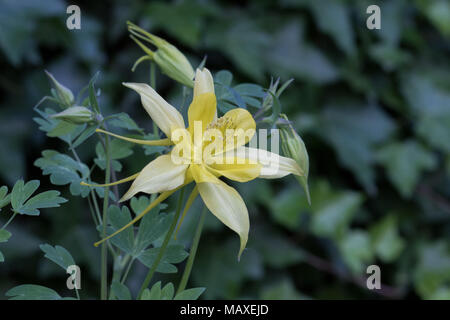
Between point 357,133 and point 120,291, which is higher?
point 357,133

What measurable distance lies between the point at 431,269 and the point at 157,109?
0.80 meters

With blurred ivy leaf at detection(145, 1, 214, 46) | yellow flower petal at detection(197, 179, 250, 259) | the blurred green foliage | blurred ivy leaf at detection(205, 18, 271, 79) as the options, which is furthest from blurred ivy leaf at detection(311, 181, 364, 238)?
yellow flower petal at detection(197, 179, 250, 259)

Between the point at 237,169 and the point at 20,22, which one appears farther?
the point at 20,22

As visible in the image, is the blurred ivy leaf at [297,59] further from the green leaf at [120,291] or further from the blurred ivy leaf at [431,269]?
the green leaf at [120,291]

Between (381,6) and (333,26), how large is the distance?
0.15m

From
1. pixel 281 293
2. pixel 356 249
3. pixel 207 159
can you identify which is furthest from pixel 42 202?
pixel 356 249

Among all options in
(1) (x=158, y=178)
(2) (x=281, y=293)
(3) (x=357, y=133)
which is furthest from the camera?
(3) (x=357, y=133)

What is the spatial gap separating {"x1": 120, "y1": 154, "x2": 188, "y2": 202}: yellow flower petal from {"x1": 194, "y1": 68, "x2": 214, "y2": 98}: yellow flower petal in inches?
1.8

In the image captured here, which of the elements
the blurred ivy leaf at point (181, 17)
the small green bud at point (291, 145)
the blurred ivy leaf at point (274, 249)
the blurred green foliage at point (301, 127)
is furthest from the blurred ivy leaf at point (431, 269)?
the small green bud at point (291, 145)

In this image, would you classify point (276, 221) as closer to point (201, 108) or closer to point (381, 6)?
point (381, 6)

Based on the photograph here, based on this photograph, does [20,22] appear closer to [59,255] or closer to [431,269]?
[59,255]

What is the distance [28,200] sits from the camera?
296 mm

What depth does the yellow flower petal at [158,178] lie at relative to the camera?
237 mm

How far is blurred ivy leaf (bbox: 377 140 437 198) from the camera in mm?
914
